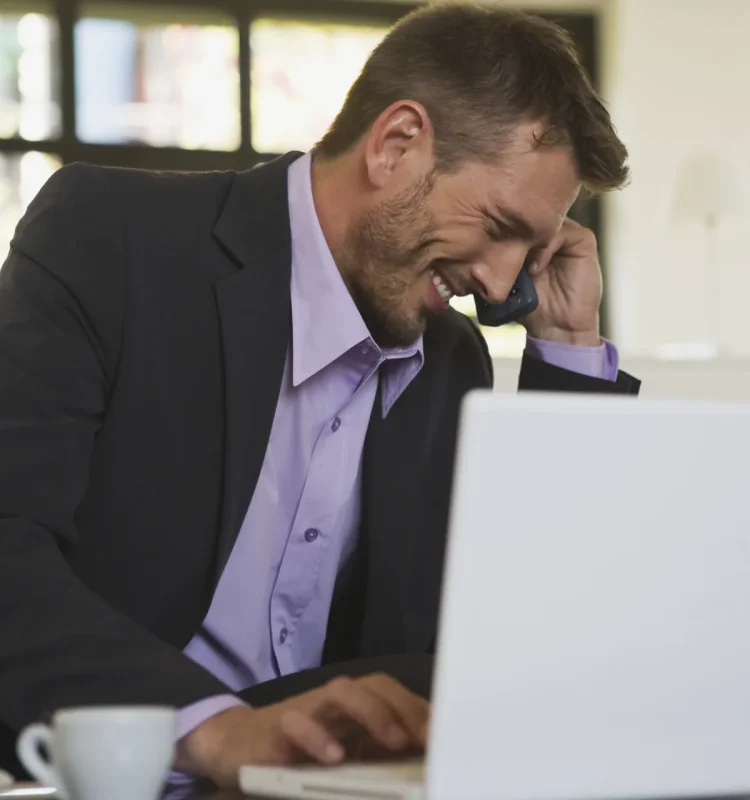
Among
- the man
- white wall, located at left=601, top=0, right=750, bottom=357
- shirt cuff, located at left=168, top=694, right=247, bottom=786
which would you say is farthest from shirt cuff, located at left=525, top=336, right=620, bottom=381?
white wall, located at left=601, top=0, right=750, bottom=357

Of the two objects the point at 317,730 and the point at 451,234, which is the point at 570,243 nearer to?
the point at 451,234

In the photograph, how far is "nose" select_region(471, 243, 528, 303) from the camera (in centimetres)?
154

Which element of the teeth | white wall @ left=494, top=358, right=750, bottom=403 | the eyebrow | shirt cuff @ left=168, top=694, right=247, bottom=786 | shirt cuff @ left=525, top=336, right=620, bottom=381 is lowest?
white wall @ left=494, top=358, right=750, bottom=403

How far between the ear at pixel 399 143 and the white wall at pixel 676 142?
393cm

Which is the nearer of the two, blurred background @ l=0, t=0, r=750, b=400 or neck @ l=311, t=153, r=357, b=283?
neck @ l=311, t=153, r=357, b=283

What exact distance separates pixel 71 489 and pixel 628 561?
0.71 meters

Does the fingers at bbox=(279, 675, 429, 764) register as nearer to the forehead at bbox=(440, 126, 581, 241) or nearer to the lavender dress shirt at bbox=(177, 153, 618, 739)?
the lavender dress shirt at bbox=(177, 153, 618, 739)

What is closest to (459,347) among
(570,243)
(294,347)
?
(570,243)

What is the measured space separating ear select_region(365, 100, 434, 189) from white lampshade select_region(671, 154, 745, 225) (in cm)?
365

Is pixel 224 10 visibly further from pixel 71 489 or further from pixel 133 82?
pixel 71 489

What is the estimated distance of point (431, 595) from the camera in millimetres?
1593

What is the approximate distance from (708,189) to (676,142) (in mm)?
463

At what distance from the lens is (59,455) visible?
3.91 ft

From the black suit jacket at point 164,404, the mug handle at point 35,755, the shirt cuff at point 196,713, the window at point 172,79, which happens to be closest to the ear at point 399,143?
the black suit jacket at point 164,404
